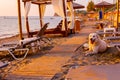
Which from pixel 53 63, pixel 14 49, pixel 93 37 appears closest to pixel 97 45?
pixel 93 37

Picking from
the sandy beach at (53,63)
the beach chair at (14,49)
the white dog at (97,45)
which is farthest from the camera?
the beach chair at (14,49)

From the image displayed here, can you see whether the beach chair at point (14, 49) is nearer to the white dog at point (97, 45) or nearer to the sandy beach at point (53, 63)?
the sandy beach at point (53, 63)

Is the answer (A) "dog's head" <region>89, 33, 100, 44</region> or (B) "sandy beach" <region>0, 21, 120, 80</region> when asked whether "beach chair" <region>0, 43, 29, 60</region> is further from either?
(A) "dog's head" <region>89, 33, 100, 44</region>

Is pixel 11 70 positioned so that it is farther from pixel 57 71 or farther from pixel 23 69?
pixel 57 71

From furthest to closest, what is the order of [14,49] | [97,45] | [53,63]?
1. [14,49]
2. [97,45]
3. [53,63]

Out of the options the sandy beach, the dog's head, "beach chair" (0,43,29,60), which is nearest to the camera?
the sandy beach

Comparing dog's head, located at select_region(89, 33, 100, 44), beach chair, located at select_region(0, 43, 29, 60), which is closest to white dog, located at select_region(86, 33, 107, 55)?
dog's head, located at select_region(89, 33, 100, 44)

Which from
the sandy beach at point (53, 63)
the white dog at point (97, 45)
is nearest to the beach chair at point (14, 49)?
the sandy beach at point (53, 63)

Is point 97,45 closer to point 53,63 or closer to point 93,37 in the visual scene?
point 93,37

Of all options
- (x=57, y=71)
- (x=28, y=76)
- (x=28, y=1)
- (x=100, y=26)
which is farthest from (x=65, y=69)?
(x=100, y=26)

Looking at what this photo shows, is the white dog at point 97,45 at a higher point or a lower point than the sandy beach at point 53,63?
higher

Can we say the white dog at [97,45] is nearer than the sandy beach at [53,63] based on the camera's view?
No

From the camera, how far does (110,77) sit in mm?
3676

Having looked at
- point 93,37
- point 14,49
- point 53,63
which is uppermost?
point 93,37
